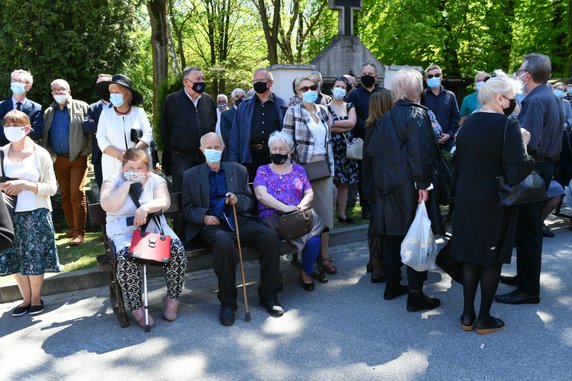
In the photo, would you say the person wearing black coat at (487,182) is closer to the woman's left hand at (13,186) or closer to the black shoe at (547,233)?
the black shoe at (547,233)

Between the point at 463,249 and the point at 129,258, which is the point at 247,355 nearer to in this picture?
the point at 129,258

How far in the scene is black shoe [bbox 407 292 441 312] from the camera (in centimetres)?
462

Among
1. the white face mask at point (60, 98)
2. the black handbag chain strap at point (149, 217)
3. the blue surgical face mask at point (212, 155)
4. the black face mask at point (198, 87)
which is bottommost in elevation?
the black handbag chain strap at point (149, 217)

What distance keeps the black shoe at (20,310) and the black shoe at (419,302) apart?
3.35 metres

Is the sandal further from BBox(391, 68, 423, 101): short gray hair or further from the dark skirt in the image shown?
the dark skirt

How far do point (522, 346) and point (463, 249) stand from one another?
31.3 inches

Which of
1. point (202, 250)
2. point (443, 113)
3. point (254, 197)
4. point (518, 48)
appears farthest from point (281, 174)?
point (518, 48)

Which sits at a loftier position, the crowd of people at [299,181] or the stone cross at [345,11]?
the stone cross at [345,11]

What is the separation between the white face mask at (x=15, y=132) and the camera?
4637 mm

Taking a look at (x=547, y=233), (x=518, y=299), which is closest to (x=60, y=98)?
(x=518, y=299)

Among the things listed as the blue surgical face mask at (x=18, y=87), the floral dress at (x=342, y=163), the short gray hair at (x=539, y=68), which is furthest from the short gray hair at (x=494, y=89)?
the blue surgical face mask at (x=18, y=87)

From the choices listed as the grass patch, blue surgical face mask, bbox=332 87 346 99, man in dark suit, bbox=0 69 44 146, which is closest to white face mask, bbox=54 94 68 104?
man in dark suit, bbox=0 69 44 146

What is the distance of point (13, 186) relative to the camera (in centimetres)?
457

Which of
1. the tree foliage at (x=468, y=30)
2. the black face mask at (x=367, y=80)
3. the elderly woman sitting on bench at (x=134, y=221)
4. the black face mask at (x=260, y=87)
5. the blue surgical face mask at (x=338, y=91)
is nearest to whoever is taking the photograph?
the elderly woman sitting on bench at (x=134, y=221)
